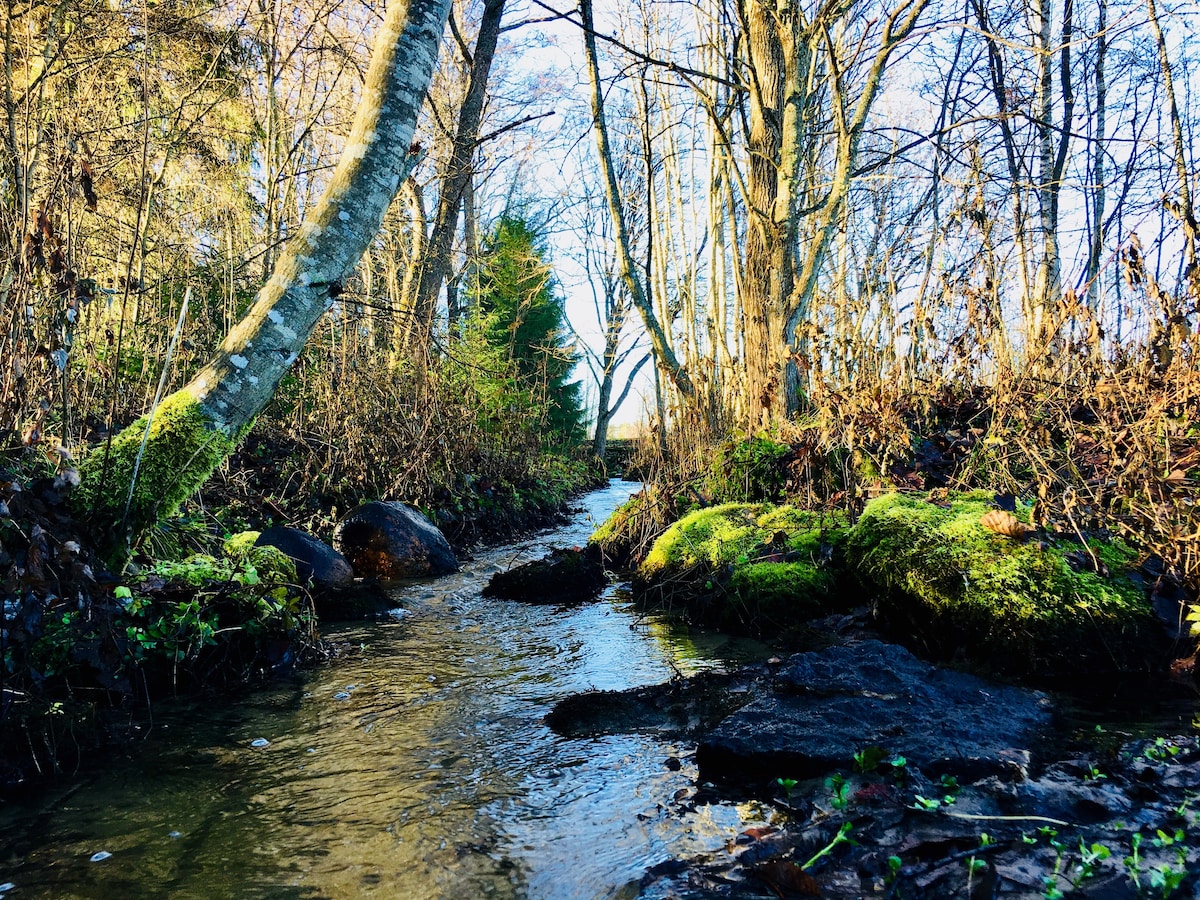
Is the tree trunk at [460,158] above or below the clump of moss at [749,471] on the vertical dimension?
above

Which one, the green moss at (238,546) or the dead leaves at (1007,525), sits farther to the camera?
the green moss at (238,546)

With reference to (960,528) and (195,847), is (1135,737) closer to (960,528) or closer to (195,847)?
(960,528)

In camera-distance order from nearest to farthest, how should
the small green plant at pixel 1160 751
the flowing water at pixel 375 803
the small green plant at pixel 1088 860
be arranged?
1. the small green plant at pixel 1088 860
2. the flowing water at pixel 375 803
3. the small green plant at pixel 1160 751

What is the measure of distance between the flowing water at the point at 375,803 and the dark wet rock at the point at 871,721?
0.23 m

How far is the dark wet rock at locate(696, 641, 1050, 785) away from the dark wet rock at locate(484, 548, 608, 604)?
292 centimetres

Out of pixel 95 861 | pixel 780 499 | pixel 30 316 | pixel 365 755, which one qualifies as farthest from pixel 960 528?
pixel 30 316

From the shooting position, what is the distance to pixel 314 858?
213cm

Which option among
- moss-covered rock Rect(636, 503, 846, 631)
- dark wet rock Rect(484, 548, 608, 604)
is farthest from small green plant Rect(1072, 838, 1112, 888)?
dark wet rock Rect(484, 548, 608, 604)

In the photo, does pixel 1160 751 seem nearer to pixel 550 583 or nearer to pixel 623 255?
pixel 550 583

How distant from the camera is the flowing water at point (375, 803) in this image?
203cm

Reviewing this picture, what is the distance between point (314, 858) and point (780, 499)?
196 inches

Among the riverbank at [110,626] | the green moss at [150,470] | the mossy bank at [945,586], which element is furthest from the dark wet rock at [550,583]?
the green moss at [150,470]

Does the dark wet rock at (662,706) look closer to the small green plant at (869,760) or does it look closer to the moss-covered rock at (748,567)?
the small green plant at (869,760)

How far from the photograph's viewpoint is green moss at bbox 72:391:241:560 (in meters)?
3.53
